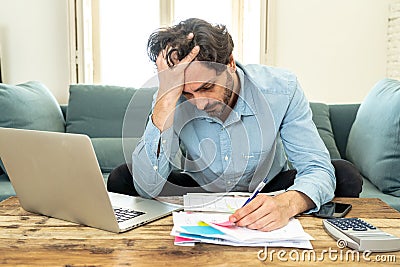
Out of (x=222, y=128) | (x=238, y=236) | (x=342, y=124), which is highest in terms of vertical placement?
(x=222, y=128)

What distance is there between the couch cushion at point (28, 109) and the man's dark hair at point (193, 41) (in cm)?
130

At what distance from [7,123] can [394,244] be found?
76.0 inches

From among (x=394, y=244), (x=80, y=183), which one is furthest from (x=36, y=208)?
(x=394, y=244)

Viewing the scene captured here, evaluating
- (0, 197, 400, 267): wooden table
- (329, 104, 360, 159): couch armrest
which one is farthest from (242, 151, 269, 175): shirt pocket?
(329, 104, 360, 159): couch armrest

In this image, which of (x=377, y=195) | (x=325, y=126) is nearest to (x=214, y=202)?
(x=377, y=195)

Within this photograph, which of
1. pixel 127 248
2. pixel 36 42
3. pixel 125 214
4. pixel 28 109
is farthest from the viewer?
pixel 36 42

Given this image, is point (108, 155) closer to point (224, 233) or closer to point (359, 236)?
point (224, 233)

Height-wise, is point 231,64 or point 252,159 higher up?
point 231,64

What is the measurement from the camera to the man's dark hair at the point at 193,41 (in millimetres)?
1263

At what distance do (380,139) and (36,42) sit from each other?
2.33 metres

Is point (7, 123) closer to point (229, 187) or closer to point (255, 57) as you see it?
point (229, 187)

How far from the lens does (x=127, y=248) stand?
0.94 meters

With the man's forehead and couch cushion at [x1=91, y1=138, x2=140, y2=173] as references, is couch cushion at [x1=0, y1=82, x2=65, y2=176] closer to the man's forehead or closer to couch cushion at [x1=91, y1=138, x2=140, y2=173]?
couch cushion at [x1=91, y1=138, x2=140, y2=173]

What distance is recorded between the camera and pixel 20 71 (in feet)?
11.3
